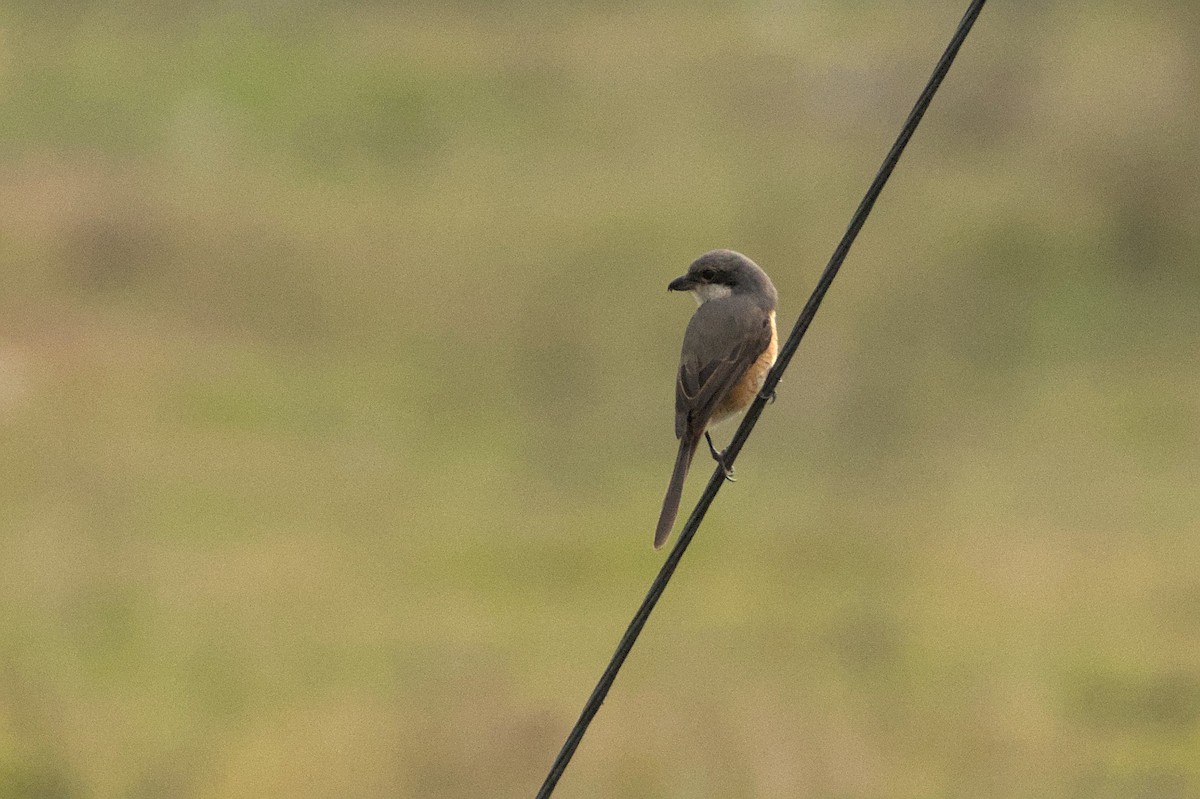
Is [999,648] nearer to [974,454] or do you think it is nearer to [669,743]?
[669,743]

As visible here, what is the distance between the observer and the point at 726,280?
21.3 feet

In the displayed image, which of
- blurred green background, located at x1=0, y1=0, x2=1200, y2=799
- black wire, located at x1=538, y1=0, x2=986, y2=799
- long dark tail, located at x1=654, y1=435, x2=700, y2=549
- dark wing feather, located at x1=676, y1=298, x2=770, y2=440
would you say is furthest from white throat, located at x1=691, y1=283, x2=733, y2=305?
blurred green background, located at x1=0, y1=0, x2=1200, y2=799

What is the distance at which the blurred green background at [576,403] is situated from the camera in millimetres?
17281

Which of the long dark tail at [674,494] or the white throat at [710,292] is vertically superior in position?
the white throat at [710,292]

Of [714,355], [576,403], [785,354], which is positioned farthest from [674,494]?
[576,403]

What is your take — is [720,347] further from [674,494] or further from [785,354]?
[785,354]

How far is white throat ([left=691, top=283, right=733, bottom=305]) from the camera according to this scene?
6.48m

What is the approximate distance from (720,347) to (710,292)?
450 millimetres

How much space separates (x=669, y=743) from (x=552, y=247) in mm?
18611

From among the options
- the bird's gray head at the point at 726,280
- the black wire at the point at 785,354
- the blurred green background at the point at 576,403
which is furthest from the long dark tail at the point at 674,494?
the blurred green background at the point at 576,403

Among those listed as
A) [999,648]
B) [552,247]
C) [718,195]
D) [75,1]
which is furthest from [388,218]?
[999,648]

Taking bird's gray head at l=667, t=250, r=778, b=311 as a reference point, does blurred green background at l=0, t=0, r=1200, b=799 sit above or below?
below

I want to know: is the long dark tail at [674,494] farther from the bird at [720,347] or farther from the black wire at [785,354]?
the black wire at [785,354]

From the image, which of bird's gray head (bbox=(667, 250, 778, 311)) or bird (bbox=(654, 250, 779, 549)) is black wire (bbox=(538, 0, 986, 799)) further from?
bird's gray head (bbox=(667, 250, 778, 311))
